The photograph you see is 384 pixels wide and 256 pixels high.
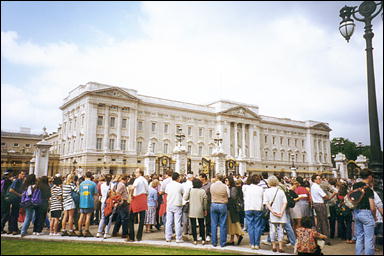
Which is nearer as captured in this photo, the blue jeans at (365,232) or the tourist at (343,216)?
the blue jeans at (365,232)

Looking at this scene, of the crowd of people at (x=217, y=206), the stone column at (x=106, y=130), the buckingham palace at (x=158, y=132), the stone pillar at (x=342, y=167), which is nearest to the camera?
the crowd of people at (x=217, y=206)

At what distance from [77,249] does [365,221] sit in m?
6.68

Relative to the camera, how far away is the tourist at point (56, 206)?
8.38 m

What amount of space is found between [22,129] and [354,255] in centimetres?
6992

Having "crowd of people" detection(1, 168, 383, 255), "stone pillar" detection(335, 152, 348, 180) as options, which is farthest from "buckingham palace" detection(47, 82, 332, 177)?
"crowd of people" detection(1, 168, 383, 255)

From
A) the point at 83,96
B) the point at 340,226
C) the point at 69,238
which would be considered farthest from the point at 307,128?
the point at 69,238

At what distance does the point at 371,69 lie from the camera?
22.7 ft

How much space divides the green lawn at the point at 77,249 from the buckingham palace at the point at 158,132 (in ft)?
59.5

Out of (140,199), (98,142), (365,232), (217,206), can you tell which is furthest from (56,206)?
(98,142)

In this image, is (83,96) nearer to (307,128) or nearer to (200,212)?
(200,212)

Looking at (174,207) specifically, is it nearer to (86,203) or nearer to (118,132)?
(86,203)

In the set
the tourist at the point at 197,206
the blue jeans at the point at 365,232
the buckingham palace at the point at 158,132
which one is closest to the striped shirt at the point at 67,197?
the tourist at the point at 197,206

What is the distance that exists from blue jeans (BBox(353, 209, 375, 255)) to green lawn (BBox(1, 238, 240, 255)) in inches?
122

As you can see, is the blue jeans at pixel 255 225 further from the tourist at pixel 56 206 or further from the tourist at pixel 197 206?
the tourist at pixel 56 206
